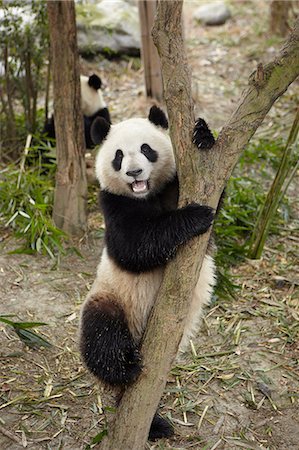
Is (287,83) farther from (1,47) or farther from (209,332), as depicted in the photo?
(1,47)

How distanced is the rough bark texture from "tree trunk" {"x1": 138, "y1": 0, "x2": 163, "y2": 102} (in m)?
3.85

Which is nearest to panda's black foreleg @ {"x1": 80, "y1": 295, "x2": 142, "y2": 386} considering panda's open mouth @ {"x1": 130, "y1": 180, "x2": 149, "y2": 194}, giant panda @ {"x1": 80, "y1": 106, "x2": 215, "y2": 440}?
giant panda @ {"x1": 80, "y1": 106, "x2": 215, "y2": 440}

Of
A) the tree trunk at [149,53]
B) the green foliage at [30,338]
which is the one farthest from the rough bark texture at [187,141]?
the tree trunk at [149,53]

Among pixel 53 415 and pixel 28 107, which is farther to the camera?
pixel 28 107

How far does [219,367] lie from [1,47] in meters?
3.60

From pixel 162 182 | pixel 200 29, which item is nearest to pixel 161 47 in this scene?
pixel 162 182

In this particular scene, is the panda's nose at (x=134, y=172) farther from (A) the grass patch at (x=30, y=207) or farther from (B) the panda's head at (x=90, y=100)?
(B) the panda's head at (x=90, y=100)

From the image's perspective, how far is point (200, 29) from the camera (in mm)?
8953

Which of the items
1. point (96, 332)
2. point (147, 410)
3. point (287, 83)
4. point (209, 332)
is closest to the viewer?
point (287, 83)

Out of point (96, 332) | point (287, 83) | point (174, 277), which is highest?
point (287, 83)

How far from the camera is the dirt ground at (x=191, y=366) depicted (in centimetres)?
297

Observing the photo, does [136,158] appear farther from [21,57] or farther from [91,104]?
[91,104]

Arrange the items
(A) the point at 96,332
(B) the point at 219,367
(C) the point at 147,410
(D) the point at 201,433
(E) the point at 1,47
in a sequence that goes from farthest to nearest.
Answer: (E) the point at 1,47
(B) the point at 219,367
(D) the point at 201,433
(A) the point at 96,332
(C) the point at 147,410

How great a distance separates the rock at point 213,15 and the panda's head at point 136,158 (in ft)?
21.6
